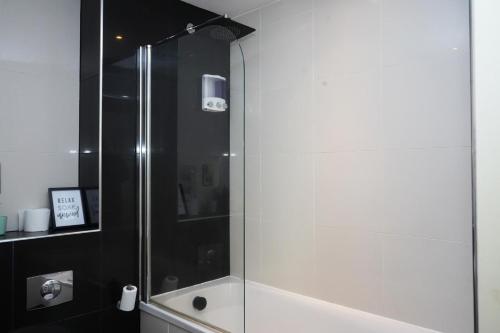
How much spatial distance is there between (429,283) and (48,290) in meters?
1.72

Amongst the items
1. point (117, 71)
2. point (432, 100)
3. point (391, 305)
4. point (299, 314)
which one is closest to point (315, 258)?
point (299, 314)

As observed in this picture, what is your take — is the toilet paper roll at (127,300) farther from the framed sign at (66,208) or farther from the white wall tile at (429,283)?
the white wall tile at (429,283)

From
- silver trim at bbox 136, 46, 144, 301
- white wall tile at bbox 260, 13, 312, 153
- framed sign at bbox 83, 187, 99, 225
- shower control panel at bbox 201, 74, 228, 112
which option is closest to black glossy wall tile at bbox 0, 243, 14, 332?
framed sign at bbox 83, 187, 99, 225

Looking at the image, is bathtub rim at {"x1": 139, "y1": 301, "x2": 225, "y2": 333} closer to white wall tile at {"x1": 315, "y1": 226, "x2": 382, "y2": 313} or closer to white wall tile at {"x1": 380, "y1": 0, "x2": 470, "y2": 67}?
white wall tile at {"x1": 315, "y1": 226, "x2": 382, "y2": 313}

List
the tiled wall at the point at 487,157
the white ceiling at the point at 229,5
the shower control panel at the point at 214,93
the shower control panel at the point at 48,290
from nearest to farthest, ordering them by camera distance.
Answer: the tiled wall at the point at 487,157
the shower control panel at the point at 48,290
the shower control panel at the point at 214,93
the white ceiling at the point at 229,5

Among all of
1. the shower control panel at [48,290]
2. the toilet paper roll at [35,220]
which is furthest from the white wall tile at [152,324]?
the toilet paper roll at [35,220]

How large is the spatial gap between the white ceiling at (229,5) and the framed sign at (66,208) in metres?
1.34

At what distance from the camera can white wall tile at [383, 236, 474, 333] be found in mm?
1531

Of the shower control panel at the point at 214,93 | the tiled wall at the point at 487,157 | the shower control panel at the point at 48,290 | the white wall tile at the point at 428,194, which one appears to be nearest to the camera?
the tiled wall at the point at 487,157

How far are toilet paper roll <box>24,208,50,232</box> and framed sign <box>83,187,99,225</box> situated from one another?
0.68 ft

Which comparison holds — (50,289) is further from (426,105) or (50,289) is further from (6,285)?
(426,105)

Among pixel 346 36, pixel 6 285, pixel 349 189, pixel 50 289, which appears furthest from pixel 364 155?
pixel 6 285

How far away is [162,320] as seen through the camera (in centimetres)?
191

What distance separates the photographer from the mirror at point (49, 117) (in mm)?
1754
